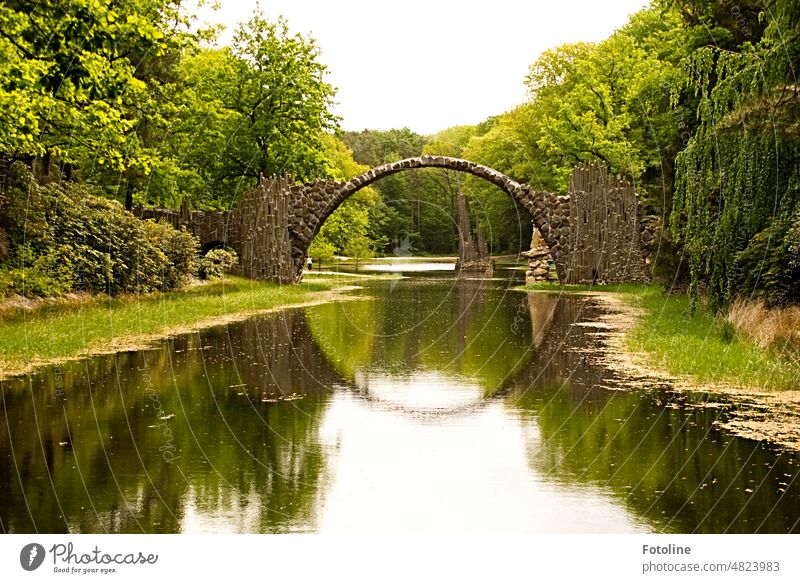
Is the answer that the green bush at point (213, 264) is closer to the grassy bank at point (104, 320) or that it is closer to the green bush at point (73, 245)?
the grassy bank at point (104, 320)

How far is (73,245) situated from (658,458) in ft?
52.8

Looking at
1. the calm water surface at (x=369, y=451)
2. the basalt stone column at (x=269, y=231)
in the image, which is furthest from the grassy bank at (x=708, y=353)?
the basalt stone column at (x=269, y=231)

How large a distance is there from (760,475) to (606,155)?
37.2 meters

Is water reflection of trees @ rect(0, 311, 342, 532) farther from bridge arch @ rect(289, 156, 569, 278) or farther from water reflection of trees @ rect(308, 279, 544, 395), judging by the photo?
bridge arch @ rect(289, 156, 569, 278)

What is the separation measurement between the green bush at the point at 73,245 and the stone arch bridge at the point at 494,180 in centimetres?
936

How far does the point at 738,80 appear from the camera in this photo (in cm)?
1347

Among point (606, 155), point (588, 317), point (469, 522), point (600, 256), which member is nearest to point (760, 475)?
point (469, 522)

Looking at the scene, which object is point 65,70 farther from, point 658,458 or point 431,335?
point 658,458

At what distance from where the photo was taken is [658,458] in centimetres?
758

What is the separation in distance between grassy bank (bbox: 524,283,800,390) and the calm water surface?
1.02 meters

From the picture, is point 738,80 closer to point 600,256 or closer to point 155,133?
point 600,256

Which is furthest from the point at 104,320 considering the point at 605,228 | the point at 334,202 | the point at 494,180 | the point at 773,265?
the point at 494,180

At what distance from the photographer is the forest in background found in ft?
43.4

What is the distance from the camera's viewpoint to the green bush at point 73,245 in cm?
1836
